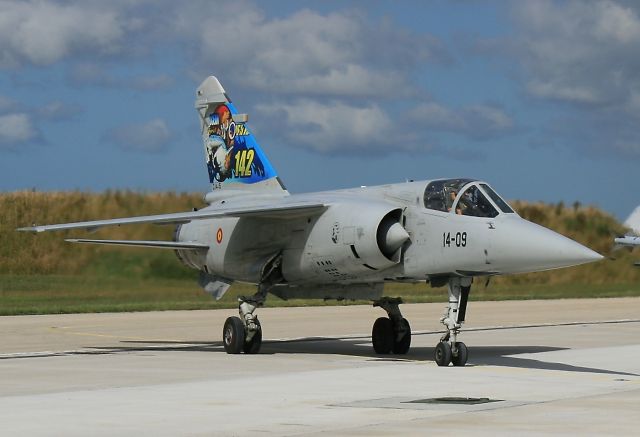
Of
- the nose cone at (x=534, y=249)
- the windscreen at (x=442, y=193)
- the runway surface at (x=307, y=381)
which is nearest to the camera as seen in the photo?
the runway surface at (x=307, y=381)

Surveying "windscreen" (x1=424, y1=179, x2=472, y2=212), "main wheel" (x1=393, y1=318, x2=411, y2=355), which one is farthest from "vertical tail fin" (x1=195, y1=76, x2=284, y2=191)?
"windscreen" (x1=424, y1=179, x2=472, y2=212)

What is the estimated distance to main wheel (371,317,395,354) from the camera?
2067cm

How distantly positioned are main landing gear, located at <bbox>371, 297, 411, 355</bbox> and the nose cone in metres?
3.86

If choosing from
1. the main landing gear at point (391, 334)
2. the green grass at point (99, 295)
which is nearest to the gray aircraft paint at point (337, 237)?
the main landing gear at point (391, 334)

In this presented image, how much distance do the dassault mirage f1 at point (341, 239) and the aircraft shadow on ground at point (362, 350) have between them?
78cm

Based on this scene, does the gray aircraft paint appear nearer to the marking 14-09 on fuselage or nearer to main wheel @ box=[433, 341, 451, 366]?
the marking 14-09 on fuselage

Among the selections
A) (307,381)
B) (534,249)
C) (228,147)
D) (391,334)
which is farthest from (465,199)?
(228,147)

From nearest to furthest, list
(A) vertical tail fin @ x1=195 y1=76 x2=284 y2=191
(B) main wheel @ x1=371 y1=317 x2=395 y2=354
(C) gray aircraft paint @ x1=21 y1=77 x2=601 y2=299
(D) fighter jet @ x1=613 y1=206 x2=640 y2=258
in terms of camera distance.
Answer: (C) gray aircraft paint @ x1=21 y1=77 x2=601 y2=299 → (B) main wheel @ x1=371 y1=317 x2=395 y2=354 → (A) vertical tail fin @ x1=195 y1=76 x2=284 y2=191 → (D) fighter jet @ x1=613 y1=206 x2=640 y2=258

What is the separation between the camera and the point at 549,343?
23.2 meters

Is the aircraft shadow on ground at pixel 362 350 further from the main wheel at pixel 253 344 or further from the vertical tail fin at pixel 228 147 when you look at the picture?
the vertical tail fin at pixel 228 147

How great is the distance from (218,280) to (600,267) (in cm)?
2930

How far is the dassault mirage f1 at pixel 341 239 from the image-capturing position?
682 inches

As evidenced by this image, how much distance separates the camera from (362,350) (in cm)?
2167

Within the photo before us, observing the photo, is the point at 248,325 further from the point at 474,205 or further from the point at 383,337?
the point at 474,205
